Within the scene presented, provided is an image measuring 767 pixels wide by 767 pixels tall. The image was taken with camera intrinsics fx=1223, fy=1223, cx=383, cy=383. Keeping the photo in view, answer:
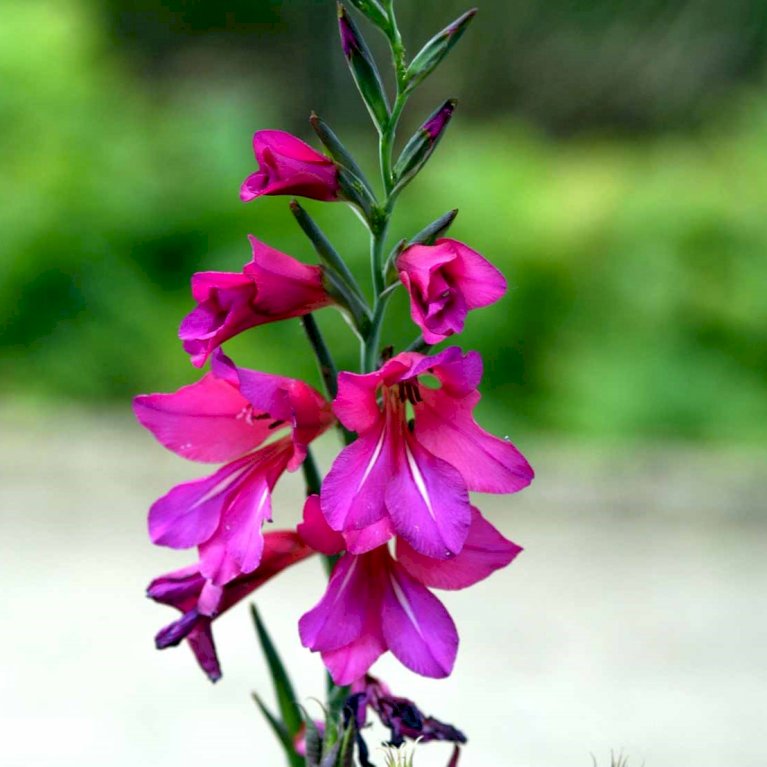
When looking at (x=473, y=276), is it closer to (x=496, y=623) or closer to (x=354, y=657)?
(x=354, y=657)

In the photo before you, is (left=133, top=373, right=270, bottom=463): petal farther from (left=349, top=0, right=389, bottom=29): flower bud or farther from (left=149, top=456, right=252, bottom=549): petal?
(left=349, top=0, right=389, bottom=29): flower bud

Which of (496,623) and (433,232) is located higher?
(496,623)

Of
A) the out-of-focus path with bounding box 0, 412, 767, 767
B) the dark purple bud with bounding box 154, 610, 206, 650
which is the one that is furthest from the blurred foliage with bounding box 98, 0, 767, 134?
the dark purple bud with bounding box 154, 610, 206, 650

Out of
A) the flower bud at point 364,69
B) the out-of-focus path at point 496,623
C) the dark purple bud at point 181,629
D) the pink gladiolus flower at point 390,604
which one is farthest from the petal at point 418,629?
→ the out-of-focus path at point 496,623

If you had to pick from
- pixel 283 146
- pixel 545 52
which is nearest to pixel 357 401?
pixel 283 146

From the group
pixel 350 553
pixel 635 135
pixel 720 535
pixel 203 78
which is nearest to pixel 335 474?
pixel 350 553

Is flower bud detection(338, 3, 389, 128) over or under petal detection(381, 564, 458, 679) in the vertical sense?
over

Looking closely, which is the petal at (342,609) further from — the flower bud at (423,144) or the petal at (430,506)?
the flower bud at (423,144)

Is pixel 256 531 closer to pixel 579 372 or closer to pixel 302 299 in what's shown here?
pixel 302 299
